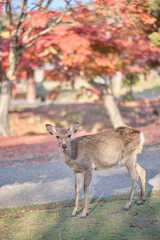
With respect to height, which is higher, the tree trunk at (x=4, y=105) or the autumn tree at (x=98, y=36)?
the autumn tree at (x=98, y=36)

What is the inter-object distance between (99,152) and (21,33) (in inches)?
474

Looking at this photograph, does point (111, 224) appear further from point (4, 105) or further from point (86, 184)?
point (4, 105)

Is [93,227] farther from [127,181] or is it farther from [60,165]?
[60,165]

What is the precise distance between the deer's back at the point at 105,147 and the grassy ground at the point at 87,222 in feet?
3.05

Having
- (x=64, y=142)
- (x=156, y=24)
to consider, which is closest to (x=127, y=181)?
(x=64, y=142)

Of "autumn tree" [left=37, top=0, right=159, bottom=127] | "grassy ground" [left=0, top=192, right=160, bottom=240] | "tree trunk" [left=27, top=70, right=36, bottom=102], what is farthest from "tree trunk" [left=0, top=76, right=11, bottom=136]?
"tree trunk" [left=27, top=70, right=36, bottom=102]

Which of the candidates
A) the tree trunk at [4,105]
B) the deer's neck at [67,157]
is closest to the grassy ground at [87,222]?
the deer's neck at [67,157]

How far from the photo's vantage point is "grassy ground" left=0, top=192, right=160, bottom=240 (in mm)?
6398

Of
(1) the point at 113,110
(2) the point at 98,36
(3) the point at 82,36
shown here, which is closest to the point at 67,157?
(3) the point at 82,36

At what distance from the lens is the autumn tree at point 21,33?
16727mm

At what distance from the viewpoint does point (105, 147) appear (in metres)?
8.09

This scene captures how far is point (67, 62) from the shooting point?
17.5 meters

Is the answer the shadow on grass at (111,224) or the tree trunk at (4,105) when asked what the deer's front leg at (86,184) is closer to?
the shadow on grass at (111,224)

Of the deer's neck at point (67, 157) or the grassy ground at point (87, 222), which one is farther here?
the deer's neck at point (67, 157)
